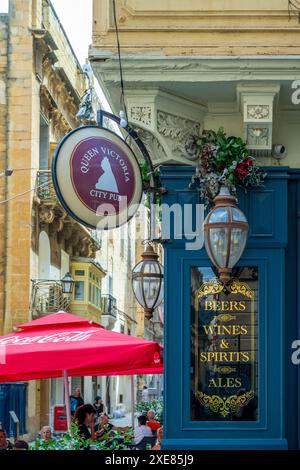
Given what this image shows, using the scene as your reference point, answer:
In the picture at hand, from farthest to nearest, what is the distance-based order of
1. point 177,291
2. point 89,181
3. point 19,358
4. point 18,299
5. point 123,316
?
1. point 123,316
2. point 18,299
3. point 19,358
4. point 177,291
5. point 89,181

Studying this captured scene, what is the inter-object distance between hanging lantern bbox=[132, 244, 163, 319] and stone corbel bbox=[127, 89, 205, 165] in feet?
8.02

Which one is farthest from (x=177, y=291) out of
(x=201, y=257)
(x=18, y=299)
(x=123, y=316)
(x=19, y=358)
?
(x=123, y=316)

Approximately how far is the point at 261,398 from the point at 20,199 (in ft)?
87.0

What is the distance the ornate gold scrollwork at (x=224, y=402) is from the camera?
8398mm

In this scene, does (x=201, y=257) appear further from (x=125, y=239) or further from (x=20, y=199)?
(x=125, y=239)

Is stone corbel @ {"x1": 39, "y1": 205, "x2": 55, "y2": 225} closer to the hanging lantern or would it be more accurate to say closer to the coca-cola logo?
the coca-cola logo

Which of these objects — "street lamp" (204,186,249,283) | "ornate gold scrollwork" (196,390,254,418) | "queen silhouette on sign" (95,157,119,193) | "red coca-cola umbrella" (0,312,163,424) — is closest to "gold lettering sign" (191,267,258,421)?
"ornate gold scrollwork" (196,390,254,418)

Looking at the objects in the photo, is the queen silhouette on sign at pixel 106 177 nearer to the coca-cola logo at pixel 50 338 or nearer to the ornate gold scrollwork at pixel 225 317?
the ornate gold scrollwork at pixel 225 317

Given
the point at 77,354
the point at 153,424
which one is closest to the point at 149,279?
the point at 77,354

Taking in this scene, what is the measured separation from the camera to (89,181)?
8.05 meters

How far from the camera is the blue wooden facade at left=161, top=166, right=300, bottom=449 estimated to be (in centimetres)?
830

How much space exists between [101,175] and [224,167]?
0.99 m

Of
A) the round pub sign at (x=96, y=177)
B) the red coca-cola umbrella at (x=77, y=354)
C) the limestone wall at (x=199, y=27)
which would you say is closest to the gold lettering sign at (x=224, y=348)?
the round pub sign at (x=96, y=177)

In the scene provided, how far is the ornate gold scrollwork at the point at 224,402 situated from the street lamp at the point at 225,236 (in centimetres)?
99
